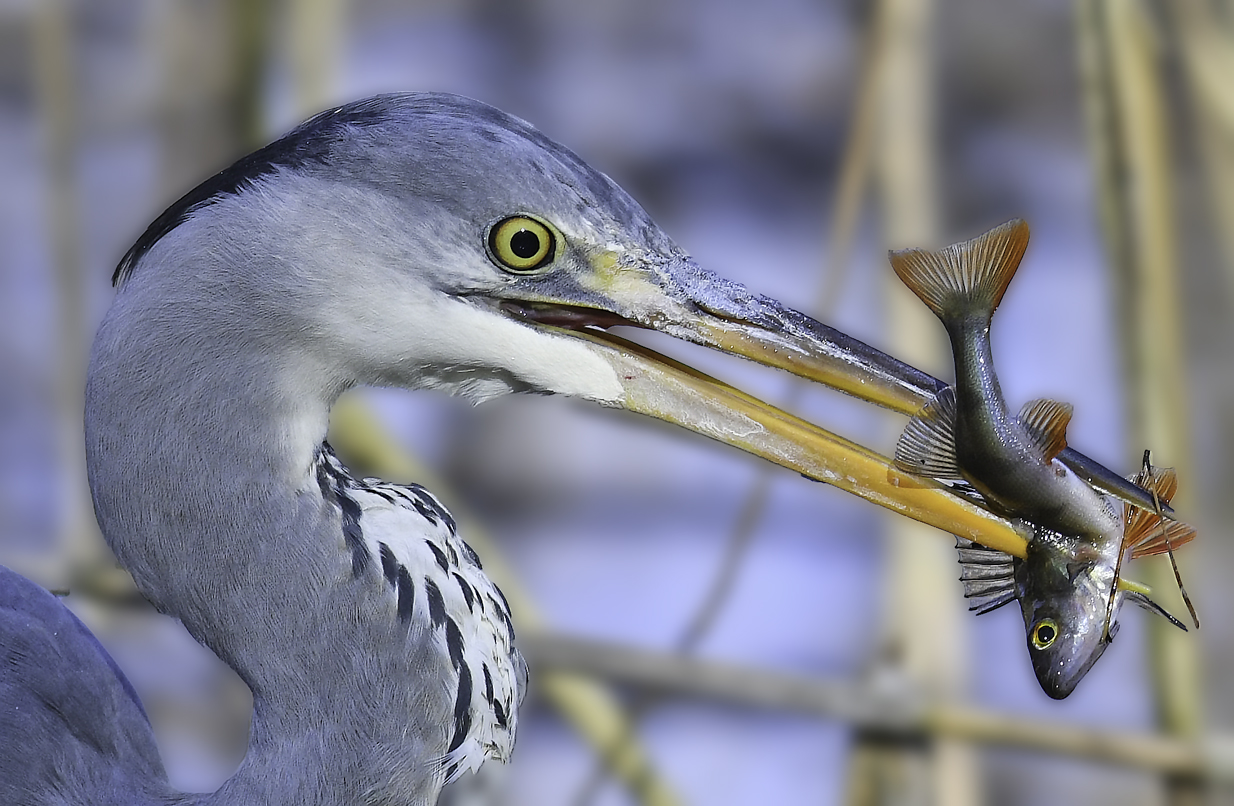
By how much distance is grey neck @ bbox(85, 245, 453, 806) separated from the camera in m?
0.86

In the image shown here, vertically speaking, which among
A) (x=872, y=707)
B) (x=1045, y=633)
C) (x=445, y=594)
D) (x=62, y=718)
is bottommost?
(x=872, y=707)

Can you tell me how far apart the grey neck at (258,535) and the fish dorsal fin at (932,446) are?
343 millimetres

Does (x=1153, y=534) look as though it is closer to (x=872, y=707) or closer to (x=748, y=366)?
(x=872, y=707)

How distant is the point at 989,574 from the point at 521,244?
37 centimetres

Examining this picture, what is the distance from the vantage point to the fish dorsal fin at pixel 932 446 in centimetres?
84

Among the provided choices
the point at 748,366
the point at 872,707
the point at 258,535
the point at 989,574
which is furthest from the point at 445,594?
the point at 748,366

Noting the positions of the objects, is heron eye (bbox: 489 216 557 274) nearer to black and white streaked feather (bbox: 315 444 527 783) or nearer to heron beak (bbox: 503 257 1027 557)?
heron beak (bbox: 503 257 1027 557)

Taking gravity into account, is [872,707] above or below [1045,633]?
below

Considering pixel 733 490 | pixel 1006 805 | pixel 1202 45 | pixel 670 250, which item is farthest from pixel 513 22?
pixel 670 250

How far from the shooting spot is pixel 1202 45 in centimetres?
207

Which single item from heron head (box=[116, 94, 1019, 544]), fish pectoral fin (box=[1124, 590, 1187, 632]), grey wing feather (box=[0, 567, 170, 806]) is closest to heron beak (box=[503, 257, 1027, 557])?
heron head (box=[116, 94, 1019, 544])

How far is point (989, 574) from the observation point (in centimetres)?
84

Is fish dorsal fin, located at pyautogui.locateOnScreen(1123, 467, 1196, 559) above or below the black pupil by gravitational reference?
below

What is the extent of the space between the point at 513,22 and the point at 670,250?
3.10m
